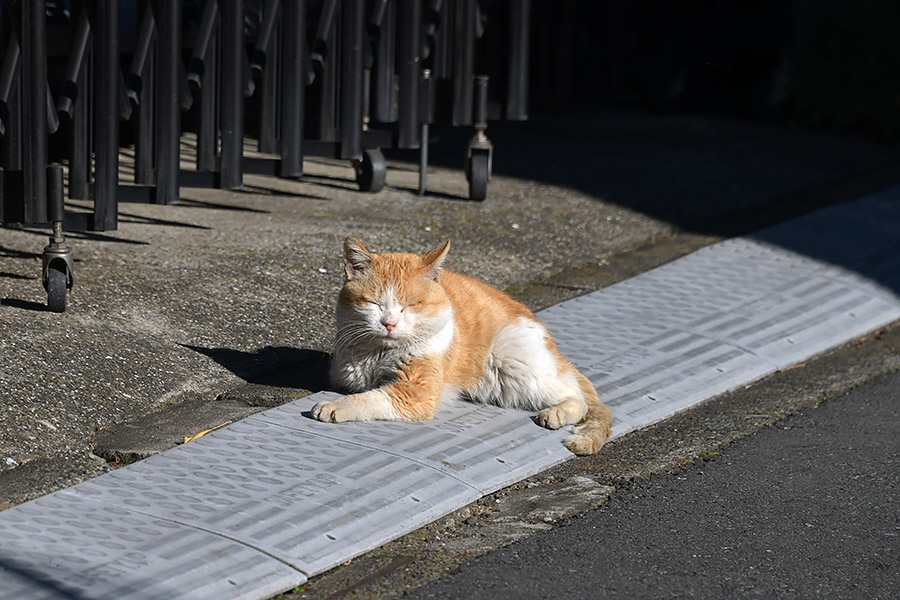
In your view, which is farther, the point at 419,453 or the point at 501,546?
the point at 419,453

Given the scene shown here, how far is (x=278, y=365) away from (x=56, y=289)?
1041 mm

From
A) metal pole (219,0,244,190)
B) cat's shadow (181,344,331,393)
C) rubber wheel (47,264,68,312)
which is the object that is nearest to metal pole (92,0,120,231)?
rubber wheel (47,264,68,312)

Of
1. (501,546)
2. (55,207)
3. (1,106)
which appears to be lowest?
(501,546)

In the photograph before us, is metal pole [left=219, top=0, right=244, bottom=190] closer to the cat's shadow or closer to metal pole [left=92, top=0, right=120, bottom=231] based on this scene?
metal pole [left=92, top=0, right=120, bottom=231]

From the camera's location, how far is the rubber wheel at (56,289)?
5.27 m

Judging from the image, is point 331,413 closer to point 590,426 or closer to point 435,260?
point 435,260

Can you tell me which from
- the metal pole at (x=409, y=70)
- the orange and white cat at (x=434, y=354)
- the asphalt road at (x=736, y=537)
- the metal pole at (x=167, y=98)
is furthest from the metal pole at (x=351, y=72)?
the asphalt road at (x=736, y=537)

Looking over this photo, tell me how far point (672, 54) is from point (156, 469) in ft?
29.2

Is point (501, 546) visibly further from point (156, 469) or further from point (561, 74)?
point (561, 74)

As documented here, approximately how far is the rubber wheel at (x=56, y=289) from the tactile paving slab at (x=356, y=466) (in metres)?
1.30

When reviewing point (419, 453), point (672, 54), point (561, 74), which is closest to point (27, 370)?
point (419, 453)

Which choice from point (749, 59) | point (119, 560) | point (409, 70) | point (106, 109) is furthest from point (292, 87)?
point (749, 59)

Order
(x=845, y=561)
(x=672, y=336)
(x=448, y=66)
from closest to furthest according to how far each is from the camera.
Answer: (x=845, y=561) → (x=672, y=336) → (x=448, y=66)

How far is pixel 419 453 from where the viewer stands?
434cm
